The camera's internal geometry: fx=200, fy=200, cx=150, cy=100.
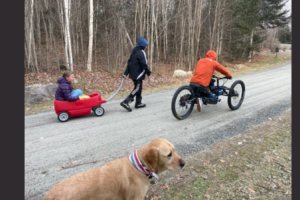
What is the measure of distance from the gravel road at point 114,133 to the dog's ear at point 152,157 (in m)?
1.57

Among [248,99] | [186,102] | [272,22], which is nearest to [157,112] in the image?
[186,102]

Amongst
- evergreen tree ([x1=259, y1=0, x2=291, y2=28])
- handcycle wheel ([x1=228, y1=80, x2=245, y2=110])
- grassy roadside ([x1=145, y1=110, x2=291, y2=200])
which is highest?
evergreen tree ([x1=259, y1=0, x2=291, y2=28])

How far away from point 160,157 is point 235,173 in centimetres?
161

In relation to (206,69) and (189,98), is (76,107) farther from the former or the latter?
(206,69)

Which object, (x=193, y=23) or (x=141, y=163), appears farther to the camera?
(x=193, y=23)

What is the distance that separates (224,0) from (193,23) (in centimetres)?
385

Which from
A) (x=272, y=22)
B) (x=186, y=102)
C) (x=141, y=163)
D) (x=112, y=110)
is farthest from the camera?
(x=272, y=22)

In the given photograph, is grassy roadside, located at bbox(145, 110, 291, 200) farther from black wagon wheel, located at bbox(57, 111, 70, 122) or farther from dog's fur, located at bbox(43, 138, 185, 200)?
black wagon wheel, located at bbox(57, 111, 70, 122)

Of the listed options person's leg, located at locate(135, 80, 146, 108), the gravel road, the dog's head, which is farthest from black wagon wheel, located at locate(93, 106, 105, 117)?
the dog's head

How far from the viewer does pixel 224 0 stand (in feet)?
64.7

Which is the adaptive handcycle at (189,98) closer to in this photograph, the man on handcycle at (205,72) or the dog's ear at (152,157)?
the man on handcycle at (205,72)

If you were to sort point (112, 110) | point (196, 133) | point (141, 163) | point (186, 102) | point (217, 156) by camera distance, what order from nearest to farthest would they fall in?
point (141, 163) → point (217, 156) → point (196, 133) → point (186, 102) → point (112, 110)

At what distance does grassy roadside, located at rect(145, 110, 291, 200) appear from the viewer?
112 inches

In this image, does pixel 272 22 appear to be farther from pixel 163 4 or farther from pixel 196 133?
pixel 196 133
